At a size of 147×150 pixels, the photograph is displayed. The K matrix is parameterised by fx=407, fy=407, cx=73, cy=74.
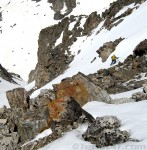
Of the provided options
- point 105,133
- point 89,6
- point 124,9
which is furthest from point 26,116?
point 89,6

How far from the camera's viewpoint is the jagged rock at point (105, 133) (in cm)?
1164

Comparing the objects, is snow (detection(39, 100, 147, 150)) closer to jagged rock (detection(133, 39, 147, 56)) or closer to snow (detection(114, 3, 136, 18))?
jagged rock (detection(133, 39, 147, 56))

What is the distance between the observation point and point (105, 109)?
51.9 feet

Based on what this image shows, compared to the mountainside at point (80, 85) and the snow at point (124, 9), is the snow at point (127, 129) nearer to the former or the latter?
the mountainside at point (80, 85)

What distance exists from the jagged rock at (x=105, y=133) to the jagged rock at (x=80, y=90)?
23.5 ft

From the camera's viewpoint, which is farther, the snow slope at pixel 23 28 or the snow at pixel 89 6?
the snow slope at pixel 23 28

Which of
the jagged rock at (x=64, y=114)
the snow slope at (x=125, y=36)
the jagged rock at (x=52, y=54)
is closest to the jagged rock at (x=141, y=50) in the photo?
the snow slope at (x=125, y=36)

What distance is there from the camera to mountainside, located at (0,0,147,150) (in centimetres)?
1257

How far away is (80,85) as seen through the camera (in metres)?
20.6

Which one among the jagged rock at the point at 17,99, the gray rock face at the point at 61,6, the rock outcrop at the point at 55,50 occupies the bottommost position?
the jagged rock at the point at 17,99

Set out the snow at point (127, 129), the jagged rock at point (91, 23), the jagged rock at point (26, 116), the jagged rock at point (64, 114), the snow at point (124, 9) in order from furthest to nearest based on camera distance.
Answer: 1. the jagged rock at point (91, 23)
2. the snow at point (124, 9)
3. the jagged rock at point (26, 116)
4. the jagged rock at point (64, 114)
5. the snow at point (127, 129)

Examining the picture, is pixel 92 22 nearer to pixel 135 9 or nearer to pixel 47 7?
pixel 135 9

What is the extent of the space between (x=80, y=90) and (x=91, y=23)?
5778cm

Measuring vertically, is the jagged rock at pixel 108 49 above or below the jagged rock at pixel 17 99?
above
